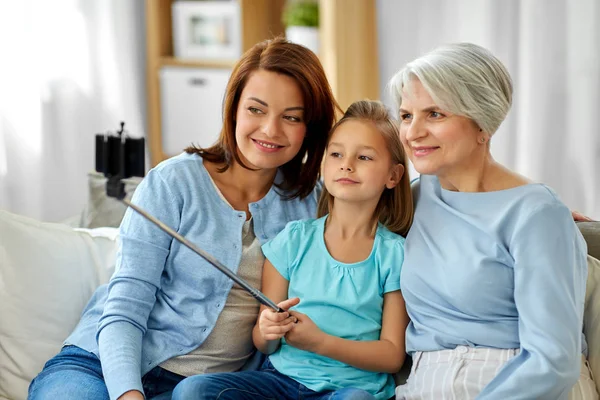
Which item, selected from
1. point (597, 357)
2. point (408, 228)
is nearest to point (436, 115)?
point (408, 228)

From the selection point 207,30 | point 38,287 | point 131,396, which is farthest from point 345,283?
point 207,30

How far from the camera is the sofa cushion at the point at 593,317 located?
1.71 meters

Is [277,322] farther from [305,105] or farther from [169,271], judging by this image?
[305,105]

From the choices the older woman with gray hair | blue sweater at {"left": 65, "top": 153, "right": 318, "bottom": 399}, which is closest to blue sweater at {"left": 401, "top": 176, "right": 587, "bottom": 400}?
the older woman with gray hair

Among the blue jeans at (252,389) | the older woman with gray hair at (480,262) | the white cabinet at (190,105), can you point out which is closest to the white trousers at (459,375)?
the older woman with gray hair at (480,262)

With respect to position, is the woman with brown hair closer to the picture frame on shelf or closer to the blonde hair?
the blonde hair

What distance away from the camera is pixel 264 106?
1.80 metres

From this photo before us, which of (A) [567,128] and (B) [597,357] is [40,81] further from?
(B) [597,357]

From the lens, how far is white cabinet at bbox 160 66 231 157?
3.93 metres

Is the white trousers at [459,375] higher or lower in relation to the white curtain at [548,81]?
lower

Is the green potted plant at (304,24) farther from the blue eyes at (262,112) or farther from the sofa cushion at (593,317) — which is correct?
the sofa cushion at (593,317)

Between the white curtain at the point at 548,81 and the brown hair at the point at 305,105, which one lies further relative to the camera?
the white curtain at the point at 548,81

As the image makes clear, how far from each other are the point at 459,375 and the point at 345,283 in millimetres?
299

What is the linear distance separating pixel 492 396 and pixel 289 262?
1.65 feet
